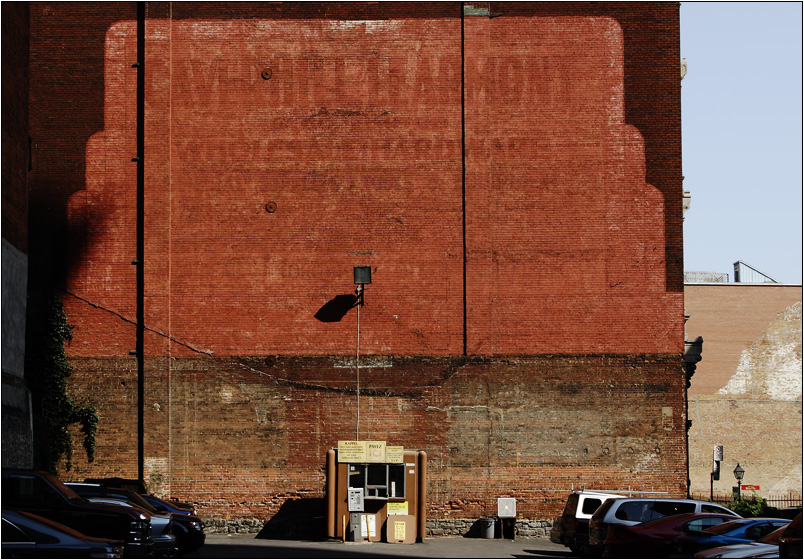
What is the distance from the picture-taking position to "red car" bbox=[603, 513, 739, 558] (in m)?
20.3

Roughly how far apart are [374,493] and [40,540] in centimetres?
1383

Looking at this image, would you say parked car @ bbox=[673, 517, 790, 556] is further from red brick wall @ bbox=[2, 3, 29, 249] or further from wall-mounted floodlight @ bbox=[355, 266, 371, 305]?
red brick wall @ bbox=[2, 3, 29, 249]

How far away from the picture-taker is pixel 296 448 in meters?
29.9

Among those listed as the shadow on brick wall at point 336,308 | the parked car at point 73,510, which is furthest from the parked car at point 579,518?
the parked car at point 73,510

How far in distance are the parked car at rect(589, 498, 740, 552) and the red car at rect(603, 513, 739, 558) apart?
0.76 meters

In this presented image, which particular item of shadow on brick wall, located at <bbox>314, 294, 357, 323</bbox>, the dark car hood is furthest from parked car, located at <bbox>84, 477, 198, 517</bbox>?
shadow on brick wall, located at <bbox>314, 294, 357, 323</bbox>

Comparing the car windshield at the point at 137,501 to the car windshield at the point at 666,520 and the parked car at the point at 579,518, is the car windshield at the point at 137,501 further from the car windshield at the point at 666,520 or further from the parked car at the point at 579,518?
the car windshield at the point at 666,520

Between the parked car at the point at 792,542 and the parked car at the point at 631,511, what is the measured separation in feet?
20.8

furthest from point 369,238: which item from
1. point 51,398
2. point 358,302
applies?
point 51,398

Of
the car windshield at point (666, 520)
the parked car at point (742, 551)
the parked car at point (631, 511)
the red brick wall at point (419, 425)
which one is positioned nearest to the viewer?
the parked car at point (742, 551)

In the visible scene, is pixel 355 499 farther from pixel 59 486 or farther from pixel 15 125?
pixel 15 125

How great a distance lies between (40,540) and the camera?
15070mm

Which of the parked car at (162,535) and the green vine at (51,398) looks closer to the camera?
the parked car at (162,535)

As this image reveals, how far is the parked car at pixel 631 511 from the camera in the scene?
22.2 m
